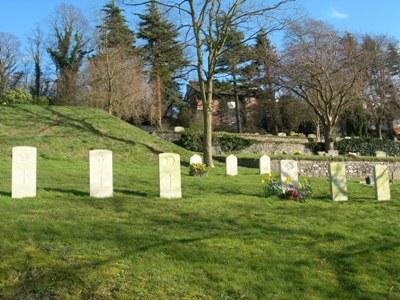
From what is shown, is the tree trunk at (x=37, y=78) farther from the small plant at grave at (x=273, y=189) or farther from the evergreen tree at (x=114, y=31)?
the small plant at grave at (x=273, y=189)

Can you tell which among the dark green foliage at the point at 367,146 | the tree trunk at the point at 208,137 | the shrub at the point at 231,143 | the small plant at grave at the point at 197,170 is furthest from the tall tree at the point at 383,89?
the small plant at grave at the point at 197,170

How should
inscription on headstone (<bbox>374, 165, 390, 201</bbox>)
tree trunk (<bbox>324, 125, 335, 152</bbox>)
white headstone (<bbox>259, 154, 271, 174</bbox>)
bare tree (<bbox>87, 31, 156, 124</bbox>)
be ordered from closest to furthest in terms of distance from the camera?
inscription on headstone (<bbox>374, 165, 390, 201</bbox>), white headstone (<bbox>259, 154, 271, 174</bbox>), tree trunk (<bbox>324, 125, 335, 152</bbox>), bare tree (<bbox>87, 31, 156, 124</bbox>)

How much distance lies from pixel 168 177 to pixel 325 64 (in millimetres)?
24771

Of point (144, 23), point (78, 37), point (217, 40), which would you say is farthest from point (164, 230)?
point (78, 37)

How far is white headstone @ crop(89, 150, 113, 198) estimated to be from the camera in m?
9.05

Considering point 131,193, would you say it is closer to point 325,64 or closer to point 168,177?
point 168,177

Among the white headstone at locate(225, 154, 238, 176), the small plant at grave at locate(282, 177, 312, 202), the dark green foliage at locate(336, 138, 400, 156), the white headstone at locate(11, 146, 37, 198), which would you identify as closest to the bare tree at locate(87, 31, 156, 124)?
the dark green foliage at locate(336, 138, 400, 156)

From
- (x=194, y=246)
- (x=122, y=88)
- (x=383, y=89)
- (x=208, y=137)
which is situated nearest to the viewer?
(x=194, y=246)

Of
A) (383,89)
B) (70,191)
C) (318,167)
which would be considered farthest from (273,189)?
(383,89)

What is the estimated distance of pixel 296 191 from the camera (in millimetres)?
9742

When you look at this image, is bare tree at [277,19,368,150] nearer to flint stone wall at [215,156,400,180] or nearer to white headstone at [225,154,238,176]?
flint stone wall at [215,156,400,180]

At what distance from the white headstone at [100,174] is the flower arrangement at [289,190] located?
3982mm

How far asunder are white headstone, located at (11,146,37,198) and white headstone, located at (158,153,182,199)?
285 centimetres

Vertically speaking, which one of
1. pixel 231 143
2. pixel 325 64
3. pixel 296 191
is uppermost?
pixel 325 64
